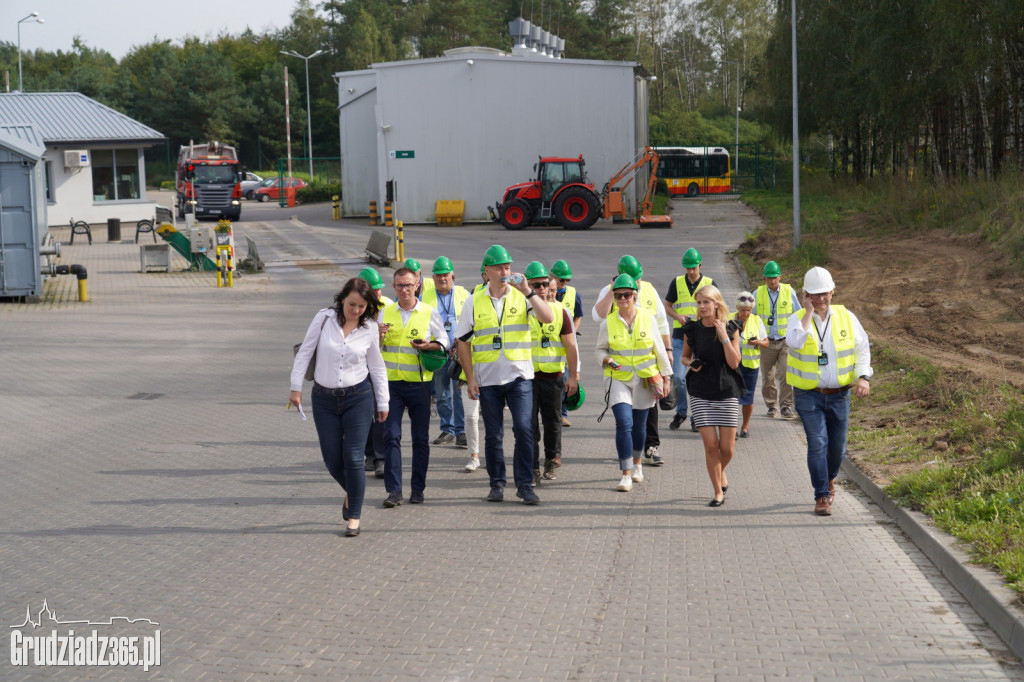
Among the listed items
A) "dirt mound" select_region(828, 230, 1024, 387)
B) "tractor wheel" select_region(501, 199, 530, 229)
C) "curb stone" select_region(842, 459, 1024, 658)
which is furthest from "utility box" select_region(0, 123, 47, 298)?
"tractor wheel" select_region(501, 199, 530, 229)

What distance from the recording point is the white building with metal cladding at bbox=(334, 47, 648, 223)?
146 feet

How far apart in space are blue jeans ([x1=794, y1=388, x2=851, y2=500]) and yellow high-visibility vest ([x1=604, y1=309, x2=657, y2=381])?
1.28 metres

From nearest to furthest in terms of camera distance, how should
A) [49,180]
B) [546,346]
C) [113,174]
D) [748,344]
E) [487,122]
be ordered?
[546,346] → [748,344] → [49,180] → [113,174] → [487,122]

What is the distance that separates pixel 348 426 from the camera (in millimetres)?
7762

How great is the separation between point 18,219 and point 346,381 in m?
17.8

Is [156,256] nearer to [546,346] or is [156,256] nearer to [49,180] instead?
[49,180]

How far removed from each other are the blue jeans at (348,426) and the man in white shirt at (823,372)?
3182 millimetres

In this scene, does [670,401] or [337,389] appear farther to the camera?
[670,401]

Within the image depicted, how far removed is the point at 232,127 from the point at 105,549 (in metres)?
81.9

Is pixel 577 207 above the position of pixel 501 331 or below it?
above

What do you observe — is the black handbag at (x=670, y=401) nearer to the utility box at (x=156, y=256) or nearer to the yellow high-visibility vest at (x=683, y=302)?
the yellow high-visibility vest at (x=683, y=302)

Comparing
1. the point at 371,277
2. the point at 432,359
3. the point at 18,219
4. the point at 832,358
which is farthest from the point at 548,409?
the point at 18,219

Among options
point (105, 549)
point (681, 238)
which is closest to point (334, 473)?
point (105, 549)

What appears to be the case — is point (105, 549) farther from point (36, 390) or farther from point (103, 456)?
point (36, 390)
